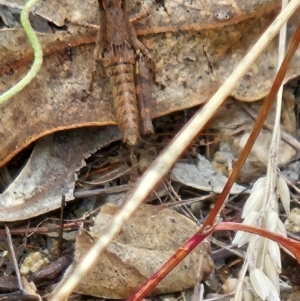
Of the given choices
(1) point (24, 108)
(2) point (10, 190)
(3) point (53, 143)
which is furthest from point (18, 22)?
(2) point (10, 190)

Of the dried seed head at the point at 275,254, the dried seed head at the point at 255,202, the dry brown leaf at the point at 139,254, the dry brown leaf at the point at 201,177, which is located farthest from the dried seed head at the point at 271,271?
the dry brown leaf at the point at 201,177

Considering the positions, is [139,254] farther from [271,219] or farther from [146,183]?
[146,183]

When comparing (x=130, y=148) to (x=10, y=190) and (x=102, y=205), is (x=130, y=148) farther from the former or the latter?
(x=10, y=190)

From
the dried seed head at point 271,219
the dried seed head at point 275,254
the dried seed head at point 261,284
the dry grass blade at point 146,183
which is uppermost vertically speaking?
the dry grass blade at point 146,183

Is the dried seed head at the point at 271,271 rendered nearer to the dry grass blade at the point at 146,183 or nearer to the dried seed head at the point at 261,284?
the dried seed head at the point at 261,284

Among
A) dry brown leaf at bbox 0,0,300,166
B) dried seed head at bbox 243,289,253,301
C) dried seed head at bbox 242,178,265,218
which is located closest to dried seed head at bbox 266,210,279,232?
dried seed head at bbox 242,178,265,218

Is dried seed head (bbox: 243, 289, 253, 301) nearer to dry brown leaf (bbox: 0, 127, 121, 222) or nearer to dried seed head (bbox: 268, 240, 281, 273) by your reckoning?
dried seed head (bbox: 268, 240, 281, 273)

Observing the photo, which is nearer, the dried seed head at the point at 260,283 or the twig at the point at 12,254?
the dried seed head at the point at 260,283

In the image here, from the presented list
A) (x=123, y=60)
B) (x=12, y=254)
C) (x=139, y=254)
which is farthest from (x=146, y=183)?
(x=123, y=60)
